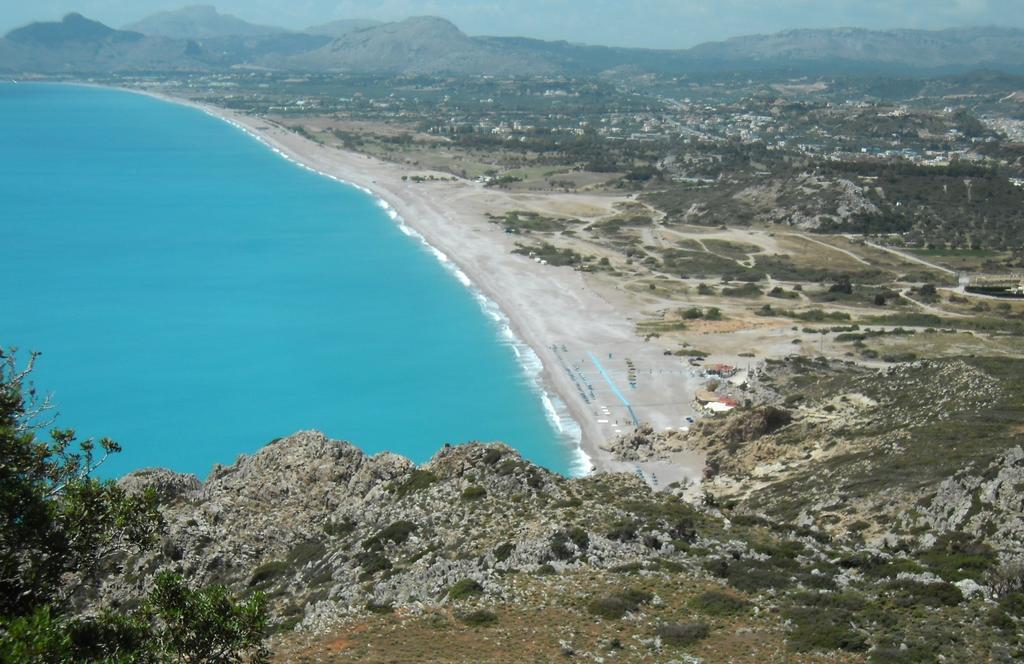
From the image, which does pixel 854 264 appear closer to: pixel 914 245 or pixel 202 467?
pixel 914 245

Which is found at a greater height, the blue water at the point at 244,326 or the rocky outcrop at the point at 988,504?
the rocky outcrop at the point at 988,504

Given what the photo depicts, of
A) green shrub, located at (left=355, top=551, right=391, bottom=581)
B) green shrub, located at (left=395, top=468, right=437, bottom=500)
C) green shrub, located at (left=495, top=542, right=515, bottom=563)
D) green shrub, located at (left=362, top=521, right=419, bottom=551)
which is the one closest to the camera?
green shrub, located at (left=495, top=542, right=515, bottom=563)

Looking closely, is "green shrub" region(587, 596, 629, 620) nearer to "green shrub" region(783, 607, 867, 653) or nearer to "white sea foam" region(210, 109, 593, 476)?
"green shrub" region(783, 607, 867, 653)

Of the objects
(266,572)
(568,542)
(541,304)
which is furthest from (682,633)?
(541,304)

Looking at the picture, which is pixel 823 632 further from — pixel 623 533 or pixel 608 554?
pixel 623 533

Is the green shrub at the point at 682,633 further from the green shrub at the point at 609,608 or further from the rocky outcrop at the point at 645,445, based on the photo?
the rocky outcrop at the point at 645,445

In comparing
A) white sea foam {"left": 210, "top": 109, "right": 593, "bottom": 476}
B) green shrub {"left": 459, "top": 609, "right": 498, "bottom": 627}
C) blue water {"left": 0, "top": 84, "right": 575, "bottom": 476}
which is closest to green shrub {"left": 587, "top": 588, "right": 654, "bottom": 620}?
green shrub {"left": 459, "top": 609, "right": 498, "bottom": 627}

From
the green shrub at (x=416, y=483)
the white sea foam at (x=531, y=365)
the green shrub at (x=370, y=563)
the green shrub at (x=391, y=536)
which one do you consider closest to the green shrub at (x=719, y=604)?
the green shrub at (x=370, y=563)
